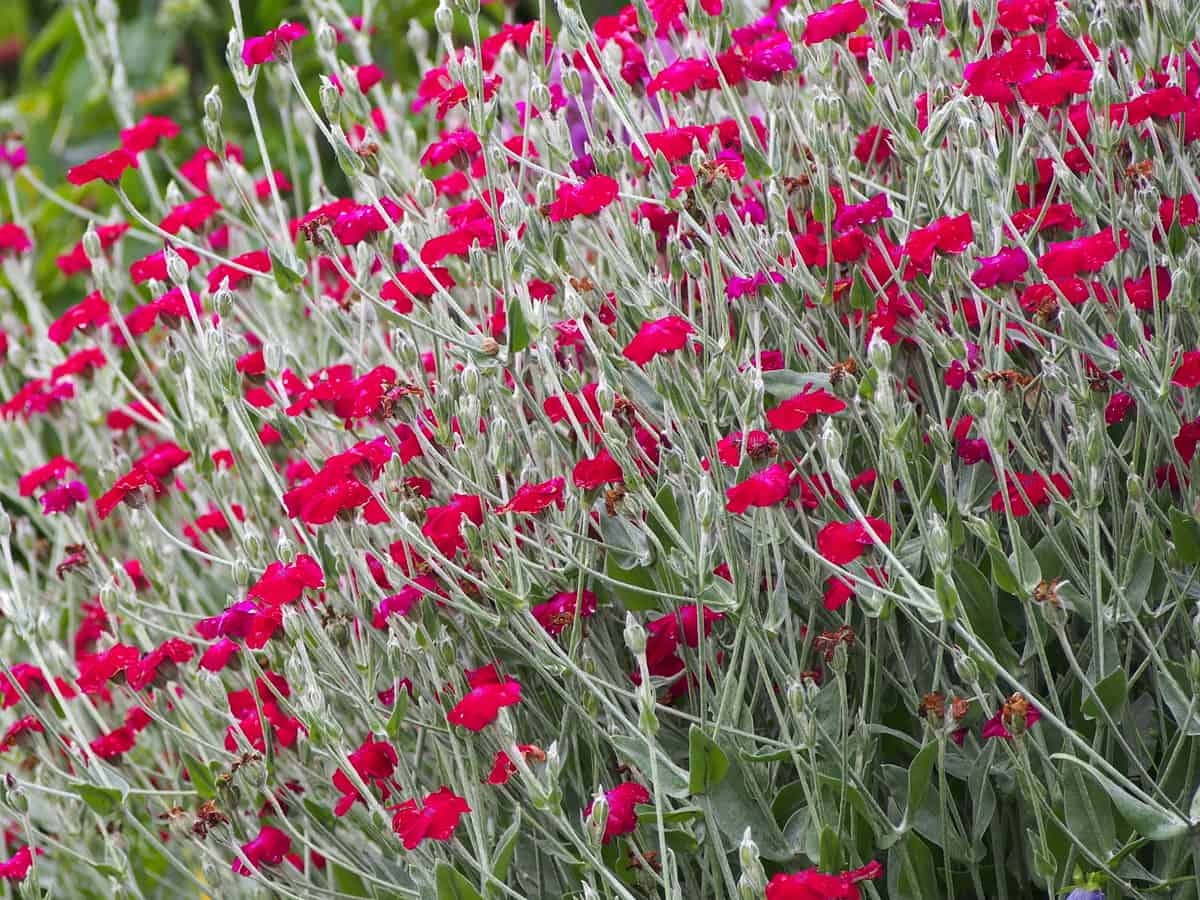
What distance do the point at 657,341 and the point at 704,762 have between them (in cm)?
45

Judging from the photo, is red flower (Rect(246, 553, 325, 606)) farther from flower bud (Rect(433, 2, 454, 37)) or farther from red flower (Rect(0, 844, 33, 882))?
flower bud (Rect(433, 2, 454, 37))

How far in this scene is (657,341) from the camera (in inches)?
62.4

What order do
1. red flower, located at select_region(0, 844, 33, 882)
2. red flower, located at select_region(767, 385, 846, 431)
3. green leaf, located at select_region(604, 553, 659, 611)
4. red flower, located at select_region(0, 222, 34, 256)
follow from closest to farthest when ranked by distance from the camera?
red flower, located at select_region(767, 385, 846, 431), green leaf, located at select_region(604, 553, 659, 611), red flower, located at select_region(0, 844, 33, 882), red flower, located at select_region(0, 222, 34, 256)

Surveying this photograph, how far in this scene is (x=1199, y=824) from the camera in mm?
1434

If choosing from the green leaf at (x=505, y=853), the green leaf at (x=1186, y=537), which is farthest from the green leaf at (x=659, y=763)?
the green leaf at (x=1186, y=537)

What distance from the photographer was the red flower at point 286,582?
163 centimetres

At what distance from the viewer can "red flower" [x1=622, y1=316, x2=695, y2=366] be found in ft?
5.18

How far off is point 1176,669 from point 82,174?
153cm

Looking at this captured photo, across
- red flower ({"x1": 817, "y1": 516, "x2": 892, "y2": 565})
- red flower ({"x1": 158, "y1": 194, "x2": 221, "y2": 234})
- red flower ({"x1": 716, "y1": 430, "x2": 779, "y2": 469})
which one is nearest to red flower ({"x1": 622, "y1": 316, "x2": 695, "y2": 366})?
red flower ({"x1": 716, "y1": 430, "x2": 779, "y2": 469})

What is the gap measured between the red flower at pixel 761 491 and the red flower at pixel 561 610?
0.28 m

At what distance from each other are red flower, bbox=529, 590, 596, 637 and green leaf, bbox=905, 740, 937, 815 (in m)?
0.41

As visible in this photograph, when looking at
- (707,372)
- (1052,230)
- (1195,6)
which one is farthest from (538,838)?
(1195,6)

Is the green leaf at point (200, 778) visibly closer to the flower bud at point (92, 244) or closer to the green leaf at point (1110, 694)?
the flower bud at point (92, 244)

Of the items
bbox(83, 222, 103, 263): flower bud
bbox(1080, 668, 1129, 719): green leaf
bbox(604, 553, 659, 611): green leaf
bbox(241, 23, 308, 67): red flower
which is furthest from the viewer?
bbox(83, 222, 103, 263): flower bud
